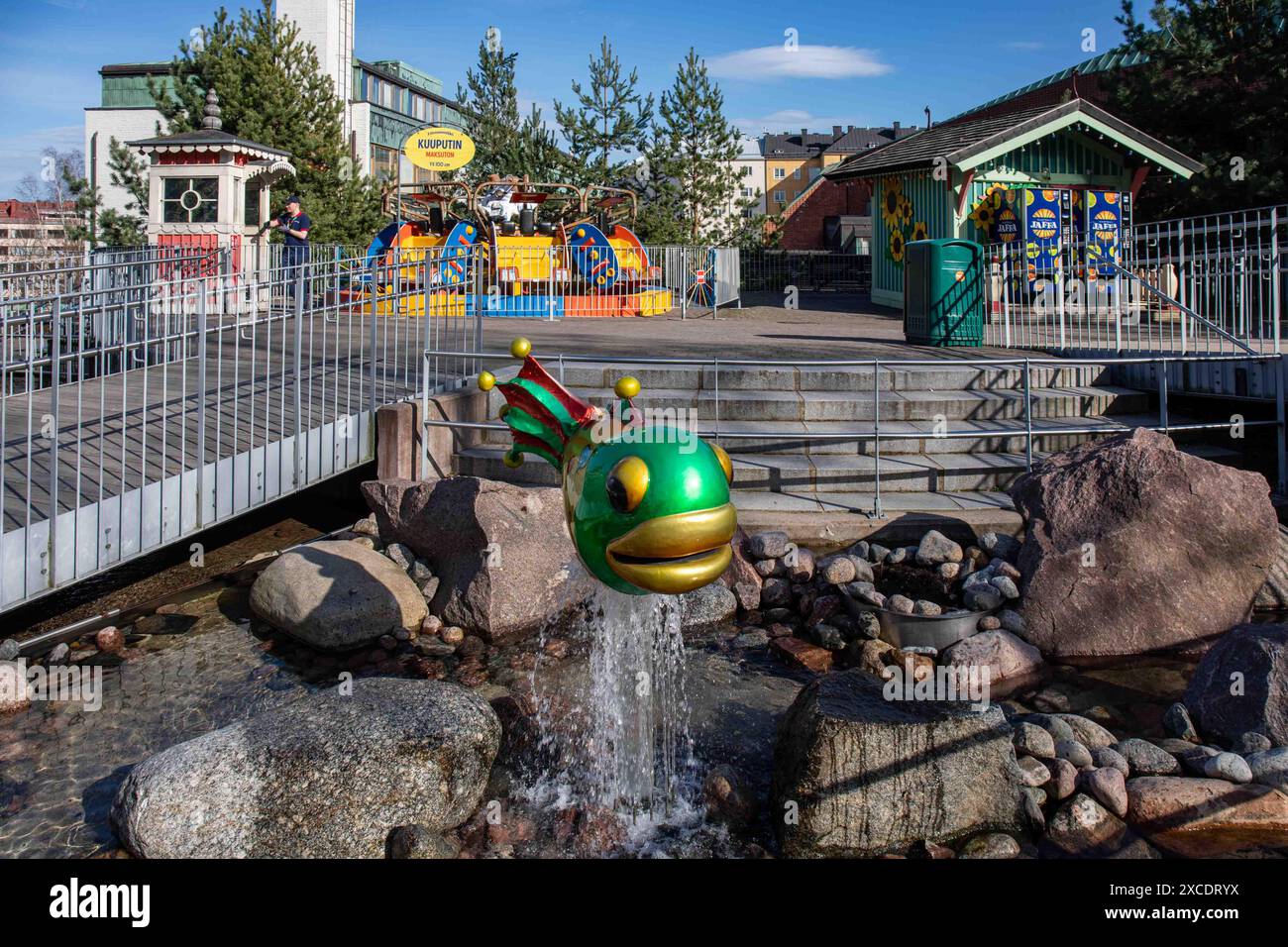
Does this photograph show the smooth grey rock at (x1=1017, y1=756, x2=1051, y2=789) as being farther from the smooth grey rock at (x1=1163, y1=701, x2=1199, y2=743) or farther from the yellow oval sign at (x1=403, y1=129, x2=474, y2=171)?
the yellow oval sign at (x1=403, y1=129, x2=474, y2=171)

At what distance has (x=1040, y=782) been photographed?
5016 millimetres

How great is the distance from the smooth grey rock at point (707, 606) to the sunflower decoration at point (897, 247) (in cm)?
1754

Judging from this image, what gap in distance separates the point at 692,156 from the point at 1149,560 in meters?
31.7

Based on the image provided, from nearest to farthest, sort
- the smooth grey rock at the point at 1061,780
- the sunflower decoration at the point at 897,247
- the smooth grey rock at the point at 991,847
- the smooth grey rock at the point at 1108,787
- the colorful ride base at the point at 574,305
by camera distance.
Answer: the smooth grey rock at the point at 991,847 < the smooth grey rock at the point at 1108,787 < the smooth grey rock at the point at 1061,780 < the colorful ride base at the point at 574,305 < the sunflower decoration at the point at 897,247

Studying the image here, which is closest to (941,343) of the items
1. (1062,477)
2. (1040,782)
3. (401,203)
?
(1062,477)

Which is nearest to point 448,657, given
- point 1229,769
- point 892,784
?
point 892,784

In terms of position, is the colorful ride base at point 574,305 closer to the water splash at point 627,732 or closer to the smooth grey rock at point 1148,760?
the water splash at point 627,732

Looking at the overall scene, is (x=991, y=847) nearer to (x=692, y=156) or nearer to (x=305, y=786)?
(x=305, y=786)

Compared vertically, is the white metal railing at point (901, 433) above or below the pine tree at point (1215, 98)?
below

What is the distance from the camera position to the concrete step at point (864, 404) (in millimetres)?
10000

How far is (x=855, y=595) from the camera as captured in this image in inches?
291

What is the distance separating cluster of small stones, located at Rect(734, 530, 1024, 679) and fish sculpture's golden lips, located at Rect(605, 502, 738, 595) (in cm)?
292

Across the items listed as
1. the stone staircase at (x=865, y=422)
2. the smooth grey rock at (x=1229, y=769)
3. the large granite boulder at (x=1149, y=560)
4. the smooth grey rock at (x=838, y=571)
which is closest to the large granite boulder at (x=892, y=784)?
the smooth grey rock at (x=1229, y=769)
